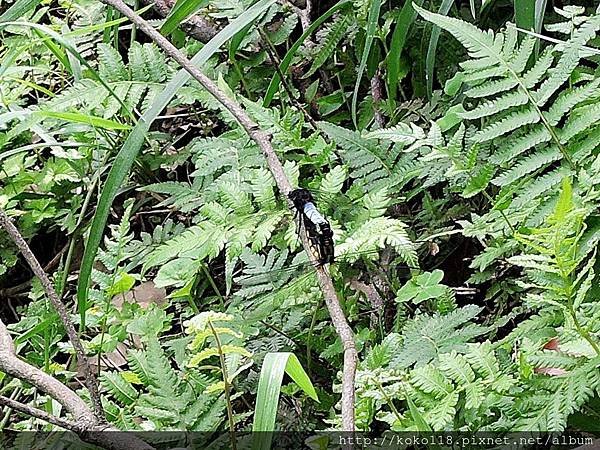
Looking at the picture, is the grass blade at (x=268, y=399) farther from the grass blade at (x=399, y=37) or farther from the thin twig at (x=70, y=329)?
the grass blade at (x=399, y=37)

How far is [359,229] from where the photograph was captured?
1.20m

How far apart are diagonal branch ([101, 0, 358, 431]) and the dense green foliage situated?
0.06m

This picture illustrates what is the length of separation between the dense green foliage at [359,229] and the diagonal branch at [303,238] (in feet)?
0.20

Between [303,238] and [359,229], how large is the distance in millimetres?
101

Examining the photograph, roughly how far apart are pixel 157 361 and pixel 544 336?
0.59 metres

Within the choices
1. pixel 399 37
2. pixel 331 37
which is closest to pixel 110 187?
pixel 399 37

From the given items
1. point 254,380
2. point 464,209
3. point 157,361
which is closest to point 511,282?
point 464,209

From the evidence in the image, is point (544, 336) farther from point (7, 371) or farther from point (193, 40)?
point (193, 40)

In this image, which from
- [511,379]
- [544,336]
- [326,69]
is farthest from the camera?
[326,69]

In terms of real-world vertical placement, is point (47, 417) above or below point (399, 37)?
→ below

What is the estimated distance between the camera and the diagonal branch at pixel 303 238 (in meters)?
0.80

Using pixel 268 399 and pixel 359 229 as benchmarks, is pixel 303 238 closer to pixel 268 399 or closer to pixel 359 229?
pixel 359 229

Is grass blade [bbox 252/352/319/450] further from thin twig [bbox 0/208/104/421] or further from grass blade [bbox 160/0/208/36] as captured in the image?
grass blade [bbox 160/0/208/36]

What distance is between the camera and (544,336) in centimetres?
106
